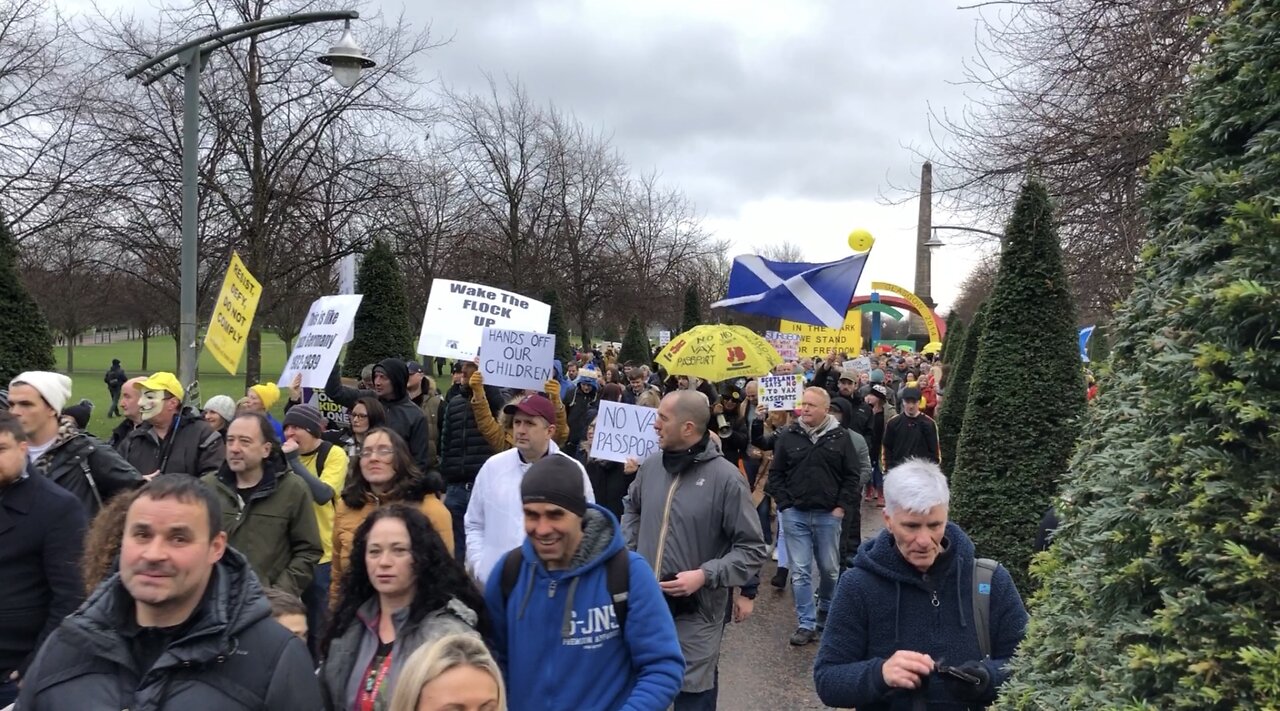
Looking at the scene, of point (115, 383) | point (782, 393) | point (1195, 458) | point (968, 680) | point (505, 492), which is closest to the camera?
point (1195, 458)

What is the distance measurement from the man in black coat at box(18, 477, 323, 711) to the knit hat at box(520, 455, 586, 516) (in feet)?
2.93

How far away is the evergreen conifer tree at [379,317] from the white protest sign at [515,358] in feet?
28.1

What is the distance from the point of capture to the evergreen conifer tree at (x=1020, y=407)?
7703 mm

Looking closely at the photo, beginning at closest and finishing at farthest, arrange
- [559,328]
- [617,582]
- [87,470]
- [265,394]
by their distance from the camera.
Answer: [617,582]
[87,470]
[265,394]
[559,328]

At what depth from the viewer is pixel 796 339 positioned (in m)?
20.4

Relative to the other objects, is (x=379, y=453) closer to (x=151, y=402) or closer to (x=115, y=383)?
(x=151, y=402)

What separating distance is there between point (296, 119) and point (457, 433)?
13662mm

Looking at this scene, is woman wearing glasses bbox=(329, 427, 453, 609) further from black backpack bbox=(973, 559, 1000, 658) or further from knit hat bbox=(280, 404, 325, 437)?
black backpack bbox=(973, 559, 1000, 658)

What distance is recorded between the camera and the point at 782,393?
11172 millimetres

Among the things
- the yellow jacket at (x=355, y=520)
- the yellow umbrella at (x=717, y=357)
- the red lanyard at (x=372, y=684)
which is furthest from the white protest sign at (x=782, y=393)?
the red lanyard at (x=372, y=684)

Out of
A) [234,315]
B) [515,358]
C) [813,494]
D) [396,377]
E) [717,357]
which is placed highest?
[234,315]

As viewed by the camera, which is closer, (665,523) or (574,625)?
(574,625)

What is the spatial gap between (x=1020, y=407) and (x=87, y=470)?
6.52 m

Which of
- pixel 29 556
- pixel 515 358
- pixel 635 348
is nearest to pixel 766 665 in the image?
pixel 515 358
